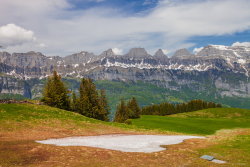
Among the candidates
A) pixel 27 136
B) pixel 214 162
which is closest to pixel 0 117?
pixel 27 136

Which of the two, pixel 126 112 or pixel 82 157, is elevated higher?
pixel 82 157

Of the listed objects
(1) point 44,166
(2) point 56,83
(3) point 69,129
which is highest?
(2) point 56,83

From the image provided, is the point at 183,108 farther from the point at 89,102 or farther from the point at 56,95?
the point at 56,95

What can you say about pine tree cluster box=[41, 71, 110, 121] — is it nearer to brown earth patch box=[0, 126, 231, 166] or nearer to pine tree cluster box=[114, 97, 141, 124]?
pine tree cluster box=[114, 97, 141, 124]

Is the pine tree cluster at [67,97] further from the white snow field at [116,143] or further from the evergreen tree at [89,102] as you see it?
the white snow field at [116,143]

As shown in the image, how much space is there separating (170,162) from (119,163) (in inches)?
203

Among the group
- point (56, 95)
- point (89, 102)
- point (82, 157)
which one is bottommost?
point (82, 157)

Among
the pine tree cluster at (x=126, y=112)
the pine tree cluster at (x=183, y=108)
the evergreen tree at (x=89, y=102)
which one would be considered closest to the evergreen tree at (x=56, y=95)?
the evergreen tree at (x=89, y=102)

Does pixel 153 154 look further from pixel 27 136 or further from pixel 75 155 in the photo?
pixel 27 136

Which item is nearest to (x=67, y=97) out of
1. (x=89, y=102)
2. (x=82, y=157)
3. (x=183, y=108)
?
(x=89, y=102)

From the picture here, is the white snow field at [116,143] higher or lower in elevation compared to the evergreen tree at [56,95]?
lower

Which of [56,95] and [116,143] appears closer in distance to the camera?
[116,143]

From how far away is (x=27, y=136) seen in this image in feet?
79.3

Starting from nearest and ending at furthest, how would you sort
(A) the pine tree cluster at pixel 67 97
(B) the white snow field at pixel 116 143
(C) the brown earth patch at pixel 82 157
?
1. (C) the brown earth patch at pixel 82 157
2. (B) the white snow field at pixel 116 143
3. (A) the pine tree cluster at pixel 67 97
